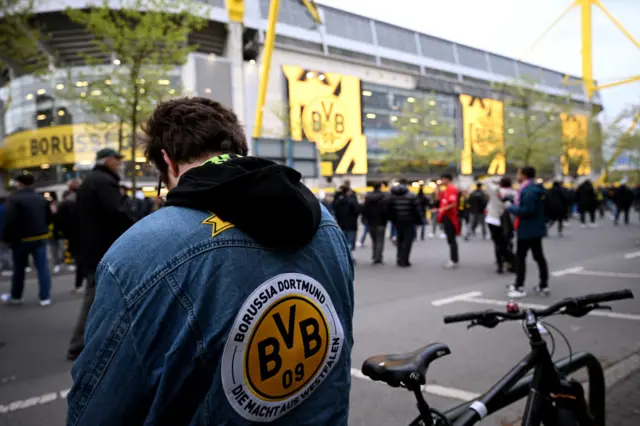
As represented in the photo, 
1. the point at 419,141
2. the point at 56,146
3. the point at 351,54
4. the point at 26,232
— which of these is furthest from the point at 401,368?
the point at 351,54

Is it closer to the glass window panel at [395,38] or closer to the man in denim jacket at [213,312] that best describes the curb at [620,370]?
the man in denim jacket at [213,312]

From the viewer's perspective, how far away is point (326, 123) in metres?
37.9

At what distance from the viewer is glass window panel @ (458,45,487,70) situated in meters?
55.8

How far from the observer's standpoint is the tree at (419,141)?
1510 inches

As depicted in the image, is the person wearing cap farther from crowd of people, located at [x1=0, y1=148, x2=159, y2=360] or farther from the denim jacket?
the denim jacket

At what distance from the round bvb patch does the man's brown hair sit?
18.9 inches

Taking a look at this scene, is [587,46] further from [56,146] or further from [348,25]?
[56,146]

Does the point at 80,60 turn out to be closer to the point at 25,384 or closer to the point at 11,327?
the point at 11,327

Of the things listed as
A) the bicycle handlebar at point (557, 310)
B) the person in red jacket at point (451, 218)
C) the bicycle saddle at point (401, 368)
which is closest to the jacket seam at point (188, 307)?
the bicycle saddle at point (401, 368)

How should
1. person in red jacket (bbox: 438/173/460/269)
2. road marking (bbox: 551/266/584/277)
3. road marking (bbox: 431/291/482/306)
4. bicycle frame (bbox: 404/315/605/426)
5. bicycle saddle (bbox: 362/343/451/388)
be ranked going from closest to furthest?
bicycle saddle (bbox: 362/343/451/388) < bicycle frame (bbox: 404/315/605/426) < road marking (bbox: 431/291/482/306) < road marking (bbox: 551/266/584/277) < person in red jacket (bbox: 438/173/460/269)

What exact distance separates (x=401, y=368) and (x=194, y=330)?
98 centimetres

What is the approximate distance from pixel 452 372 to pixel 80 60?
34.1 m

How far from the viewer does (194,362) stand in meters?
1.09

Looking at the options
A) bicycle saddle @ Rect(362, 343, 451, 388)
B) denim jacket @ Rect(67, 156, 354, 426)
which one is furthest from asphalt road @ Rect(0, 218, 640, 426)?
denim jacket @ Rect(67, 156, 354, 426)
